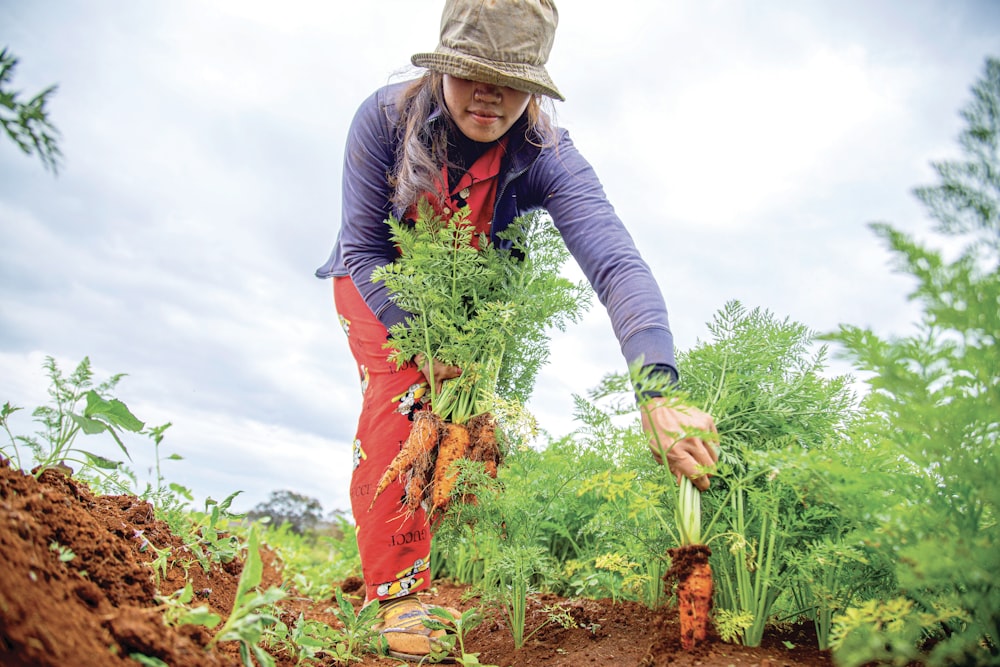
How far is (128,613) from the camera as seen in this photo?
1280mm

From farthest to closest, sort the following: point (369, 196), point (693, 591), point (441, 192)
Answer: point (369, 196)
point (441, 192)
point (693, 591)

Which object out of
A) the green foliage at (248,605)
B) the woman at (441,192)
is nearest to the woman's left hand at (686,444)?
the woman at (441,192)

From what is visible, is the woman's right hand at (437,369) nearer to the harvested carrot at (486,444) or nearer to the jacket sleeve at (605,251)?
the harvested carrot at (486,444)

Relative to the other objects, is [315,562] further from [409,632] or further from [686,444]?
[686,444]

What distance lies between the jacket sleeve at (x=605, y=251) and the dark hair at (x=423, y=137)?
11cm

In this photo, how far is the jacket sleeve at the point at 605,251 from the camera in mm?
2211

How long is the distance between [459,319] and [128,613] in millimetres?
1466

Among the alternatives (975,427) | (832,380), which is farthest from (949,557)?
(832,380)

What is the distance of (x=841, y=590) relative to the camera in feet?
6.33

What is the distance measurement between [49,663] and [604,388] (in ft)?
4.34

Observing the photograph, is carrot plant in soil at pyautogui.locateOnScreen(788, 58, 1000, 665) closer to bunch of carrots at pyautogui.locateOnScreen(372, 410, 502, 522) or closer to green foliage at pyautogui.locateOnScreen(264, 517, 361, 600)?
bunch of carrots at pyautogui.locateOnScreen(372, 410, 502, 522)

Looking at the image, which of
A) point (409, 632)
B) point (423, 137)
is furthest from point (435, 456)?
point (423, 137)

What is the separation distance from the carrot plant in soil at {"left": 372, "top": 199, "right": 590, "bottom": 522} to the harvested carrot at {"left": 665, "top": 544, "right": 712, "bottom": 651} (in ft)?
2.47

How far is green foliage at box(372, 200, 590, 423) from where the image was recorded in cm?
253
